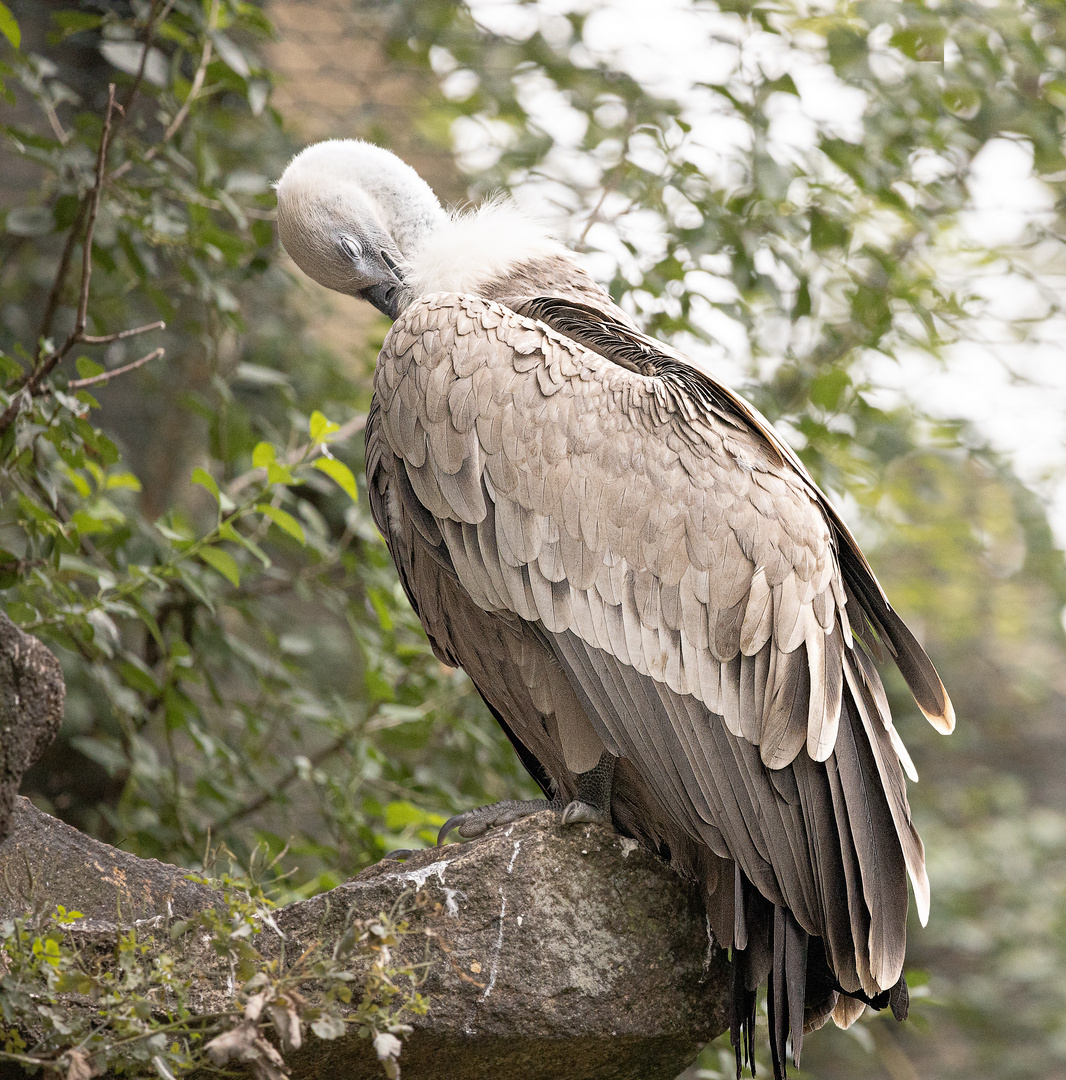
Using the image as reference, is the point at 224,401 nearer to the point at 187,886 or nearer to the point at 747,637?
the point at 187,886

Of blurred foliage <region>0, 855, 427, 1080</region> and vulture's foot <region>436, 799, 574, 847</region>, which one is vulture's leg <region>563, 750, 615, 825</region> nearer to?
vulture's foot <region>436, 799, 574, 847</region>

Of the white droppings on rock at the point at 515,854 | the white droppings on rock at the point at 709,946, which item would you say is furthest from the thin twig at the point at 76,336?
the white droppings on rock at the point at 709,946

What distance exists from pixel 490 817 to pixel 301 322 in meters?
4.06

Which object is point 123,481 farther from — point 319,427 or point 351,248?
point 351,248

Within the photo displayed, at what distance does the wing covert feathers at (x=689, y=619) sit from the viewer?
2.57 metres

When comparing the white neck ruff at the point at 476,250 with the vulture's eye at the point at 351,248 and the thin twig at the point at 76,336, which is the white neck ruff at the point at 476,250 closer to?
the vulture's eye at the point at 351,248

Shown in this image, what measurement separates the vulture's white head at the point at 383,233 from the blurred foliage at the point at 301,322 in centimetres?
45

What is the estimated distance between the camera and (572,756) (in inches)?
110

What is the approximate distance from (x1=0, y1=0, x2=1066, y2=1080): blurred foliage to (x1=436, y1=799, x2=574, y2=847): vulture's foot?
58 cm

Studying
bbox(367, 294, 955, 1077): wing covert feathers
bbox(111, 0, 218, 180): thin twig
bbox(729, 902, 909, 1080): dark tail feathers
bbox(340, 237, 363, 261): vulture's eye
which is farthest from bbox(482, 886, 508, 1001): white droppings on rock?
bbox(111, 0, 218, 180): thin twig

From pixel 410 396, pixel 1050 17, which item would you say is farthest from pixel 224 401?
pixel 1050 17

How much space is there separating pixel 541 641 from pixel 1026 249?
4.02 m

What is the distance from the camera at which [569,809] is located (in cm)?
268

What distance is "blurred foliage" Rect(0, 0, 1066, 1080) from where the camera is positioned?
12.5ft
